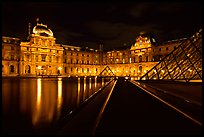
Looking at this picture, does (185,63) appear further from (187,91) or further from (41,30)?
(41,30)

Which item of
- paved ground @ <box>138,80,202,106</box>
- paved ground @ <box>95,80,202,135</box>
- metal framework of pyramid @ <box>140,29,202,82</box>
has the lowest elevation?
paved ground @ <box>95,80,202,135</box>

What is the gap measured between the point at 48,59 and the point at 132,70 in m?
32.5

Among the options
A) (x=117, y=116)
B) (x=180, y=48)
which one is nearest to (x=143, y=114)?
(x=117, y=116)

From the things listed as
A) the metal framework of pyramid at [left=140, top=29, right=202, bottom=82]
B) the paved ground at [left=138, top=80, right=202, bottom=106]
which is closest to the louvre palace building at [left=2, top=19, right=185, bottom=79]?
the metal framework of pyramid at [left=140, top=29, right=202, bottom=82]

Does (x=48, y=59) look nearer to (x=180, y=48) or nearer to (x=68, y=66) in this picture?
(x=68, y=66)

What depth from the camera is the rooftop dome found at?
2379 inches

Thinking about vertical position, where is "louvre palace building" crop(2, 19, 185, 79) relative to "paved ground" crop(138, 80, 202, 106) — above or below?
above

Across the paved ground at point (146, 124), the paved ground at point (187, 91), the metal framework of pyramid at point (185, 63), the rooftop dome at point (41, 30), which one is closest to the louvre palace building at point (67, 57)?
the rooftop dome at point (41, 30)

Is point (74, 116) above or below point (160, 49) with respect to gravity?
below

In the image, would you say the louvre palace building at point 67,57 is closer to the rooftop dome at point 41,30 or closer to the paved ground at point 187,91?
the rooftop dome at point 41,30

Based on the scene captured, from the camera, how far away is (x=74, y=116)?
20.9 ft

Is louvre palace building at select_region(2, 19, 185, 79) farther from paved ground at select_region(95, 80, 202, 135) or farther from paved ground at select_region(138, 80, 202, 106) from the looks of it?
paved ground at select_region(95, 80, 202, 135)

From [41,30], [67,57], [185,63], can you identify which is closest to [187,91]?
[185,63]

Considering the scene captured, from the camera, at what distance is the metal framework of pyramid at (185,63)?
72.1 feet
